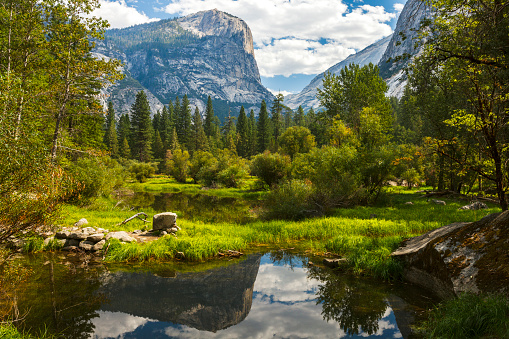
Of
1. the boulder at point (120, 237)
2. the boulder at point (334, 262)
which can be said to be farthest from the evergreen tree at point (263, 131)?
the boulder at point (334, 262)

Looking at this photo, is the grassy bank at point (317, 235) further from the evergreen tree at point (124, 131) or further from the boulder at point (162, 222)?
the evergreen tree at point (124, 131)

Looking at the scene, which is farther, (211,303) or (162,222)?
(162,222)

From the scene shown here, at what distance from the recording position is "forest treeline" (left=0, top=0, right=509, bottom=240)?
7.27 m

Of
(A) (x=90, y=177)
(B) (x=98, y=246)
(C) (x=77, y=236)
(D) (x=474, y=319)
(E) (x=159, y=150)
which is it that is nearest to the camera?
(D) (x=474, y=319)

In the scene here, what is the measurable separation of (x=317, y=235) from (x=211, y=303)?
884 centimetres

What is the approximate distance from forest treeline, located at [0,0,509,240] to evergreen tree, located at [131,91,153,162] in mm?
21698

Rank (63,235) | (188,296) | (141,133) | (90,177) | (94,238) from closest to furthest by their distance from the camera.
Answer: (188,296)
(94,238)
(63,235)
(90,177)
(141,133)

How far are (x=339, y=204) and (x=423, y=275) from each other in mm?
13455

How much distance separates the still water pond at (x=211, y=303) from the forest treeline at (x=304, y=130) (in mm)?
2838

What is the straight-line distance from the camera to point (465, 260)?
6.91 m

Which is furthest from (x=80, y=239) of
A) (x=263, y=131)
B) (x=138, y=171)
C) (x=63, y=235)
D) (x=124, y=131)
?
(x=263, y=131)

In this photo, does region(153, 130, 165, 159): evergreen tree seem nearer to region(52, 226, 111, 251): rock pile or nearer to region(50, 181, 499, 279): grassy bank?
region(50, 181, 499, 279): grassy bank

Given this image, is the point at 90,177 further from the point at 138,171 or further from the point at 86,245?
the point at 138,171

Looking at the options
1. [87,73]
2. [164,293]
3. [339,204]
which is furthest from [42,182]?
[339,204]
